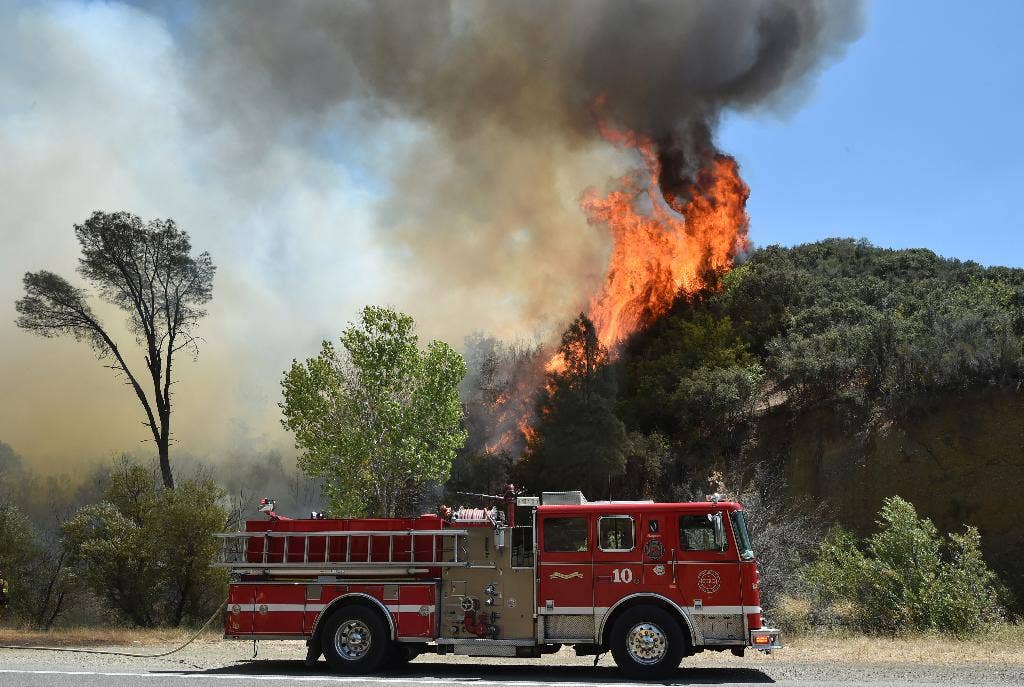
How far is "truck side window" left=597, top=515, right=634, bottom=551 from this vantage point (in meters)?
14.8

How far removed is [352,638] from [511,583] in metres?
2.93

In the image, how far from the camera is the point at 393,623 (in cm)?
1506

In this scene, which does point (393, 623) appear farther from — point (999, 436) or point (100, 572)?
point (999, 436)

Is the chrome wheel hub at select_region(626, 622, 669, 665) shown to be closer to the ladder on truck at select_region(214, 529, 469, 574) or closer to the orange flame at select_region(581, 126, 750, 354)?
the ladder on truck at select_region(214, 529, 469, 574)

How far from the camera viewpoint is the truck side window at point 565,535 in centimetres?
1488

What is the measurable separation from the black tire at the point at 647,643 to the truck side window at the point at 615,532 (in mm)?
1029

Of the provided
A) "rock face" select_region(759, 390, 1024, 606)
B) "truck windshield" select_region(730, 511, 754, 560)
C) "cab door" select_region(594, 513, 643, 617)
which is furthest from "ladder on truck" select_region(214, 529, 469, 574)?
"rock face" select_region(759, 390, 1024, 606)

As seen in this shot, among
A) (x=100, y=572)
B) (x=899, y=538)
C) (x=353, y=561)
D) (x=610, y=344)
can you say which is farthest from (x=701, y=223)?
(x=353, y=561)

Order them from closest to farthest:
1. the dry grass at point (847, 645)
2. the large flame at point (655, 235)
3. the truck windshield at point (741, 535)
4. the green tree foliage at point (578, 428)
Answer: the truck windshield at point (741, 535)
the dry grass at point (847, 645)
the green tree foliage at point (578, 428)
the large flame at point (655, 235)

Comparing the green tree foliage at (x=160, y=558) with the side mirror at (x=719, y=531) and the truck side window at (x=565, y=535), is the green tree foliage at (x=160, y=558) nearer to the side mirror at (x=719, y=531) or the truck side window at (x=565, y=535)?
the truck side window at (x=565, y=535)

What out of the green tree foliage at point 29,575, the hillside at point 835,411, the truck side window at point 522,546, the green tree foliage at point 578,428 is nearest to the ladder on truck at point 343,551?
the truck side window at point 522,546

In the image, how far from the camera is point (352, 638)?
15242mm

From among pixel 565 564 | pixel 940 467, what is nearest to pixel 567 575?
pixel 565 564

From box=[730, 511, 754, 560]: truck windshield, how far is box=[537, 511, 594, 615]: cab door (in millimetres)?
A: 2361
